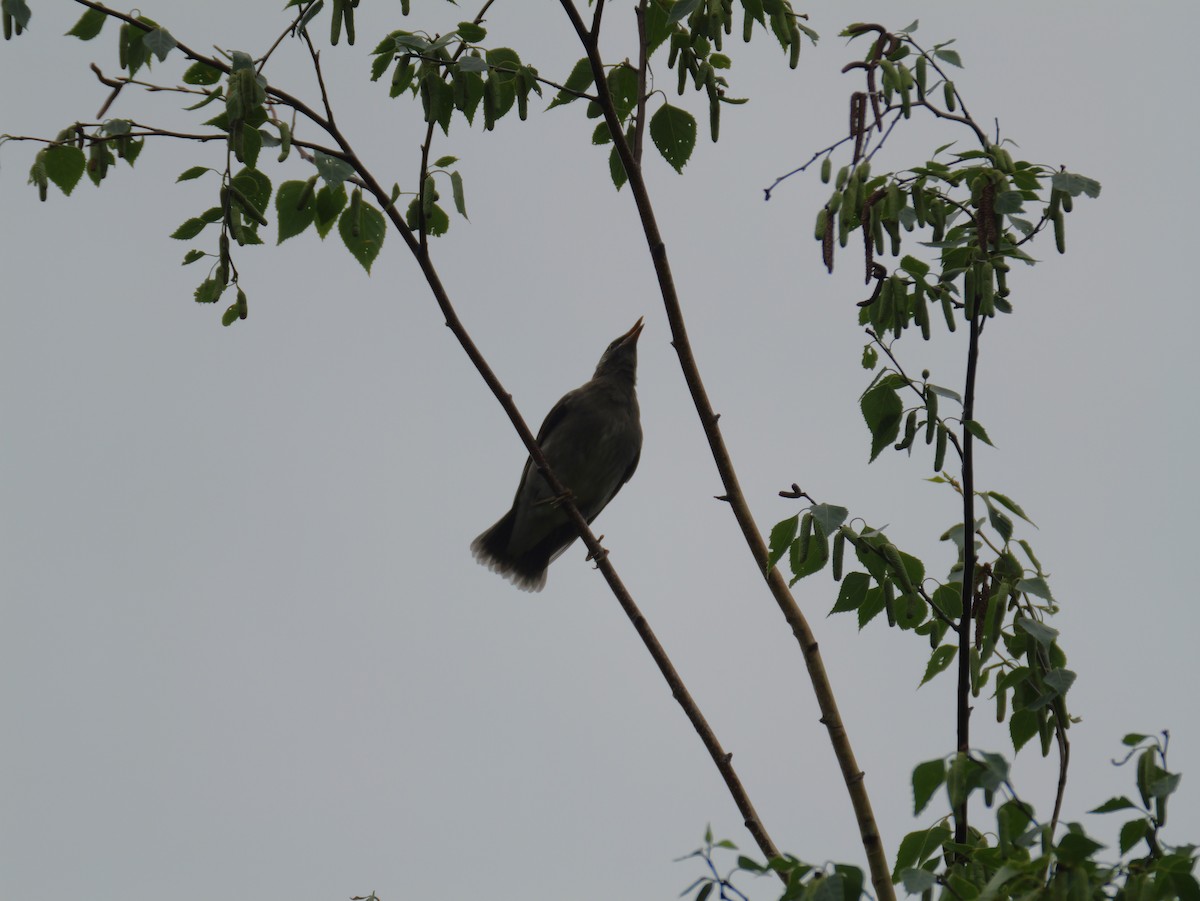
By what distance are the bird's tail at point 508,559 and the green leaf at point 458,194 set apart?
18.7 feet

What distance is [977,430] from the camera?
2.95 metres

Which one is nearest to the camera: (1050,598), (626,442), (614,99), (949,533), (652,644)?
(1050,598)

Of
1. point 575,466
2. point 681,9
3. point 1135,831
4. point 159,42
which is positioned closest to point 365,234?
point 159,42

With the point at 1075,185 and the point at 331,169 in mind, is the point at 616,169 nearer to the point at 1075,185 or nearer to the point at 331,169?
the point at 331,169

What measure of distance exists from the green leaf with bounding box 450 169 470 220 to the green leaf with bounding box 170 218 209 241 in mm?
641

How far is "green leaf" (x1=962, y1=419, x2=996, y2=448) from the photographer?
2928mm

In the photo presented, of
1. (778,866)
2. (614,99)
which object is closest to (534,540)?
(614,99)

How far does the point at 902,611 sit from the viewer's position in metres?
3.32

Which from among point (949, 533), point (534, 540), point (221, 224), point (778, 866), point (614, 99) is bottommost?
point (778, 866)

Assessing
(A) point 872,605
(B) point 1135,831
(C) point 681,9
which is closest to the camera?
(B) point 1135,831

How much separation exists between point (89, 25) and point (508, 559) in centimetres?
630

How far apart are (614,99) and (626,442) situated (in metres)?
5.04

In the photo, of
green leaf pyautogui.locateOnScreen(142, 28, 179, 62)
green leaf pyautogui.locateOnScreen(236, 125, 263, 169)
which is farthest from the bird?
green leaf pyautogui.locateOnScreen(142, 28, 179, 62)

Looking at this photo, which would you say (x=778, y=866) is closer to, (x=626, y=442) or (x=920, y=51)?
(x=920, y=51)
